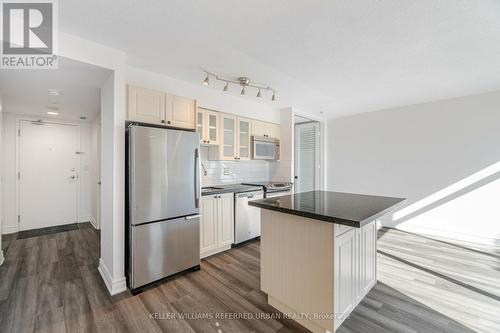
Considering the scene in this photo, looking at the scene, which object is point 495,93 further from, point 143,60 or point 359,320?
point 143,60

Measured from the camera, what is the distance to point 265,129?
4312 millimetres

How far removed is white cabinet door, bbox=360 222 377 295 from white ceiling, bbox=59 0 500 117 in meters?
1.75

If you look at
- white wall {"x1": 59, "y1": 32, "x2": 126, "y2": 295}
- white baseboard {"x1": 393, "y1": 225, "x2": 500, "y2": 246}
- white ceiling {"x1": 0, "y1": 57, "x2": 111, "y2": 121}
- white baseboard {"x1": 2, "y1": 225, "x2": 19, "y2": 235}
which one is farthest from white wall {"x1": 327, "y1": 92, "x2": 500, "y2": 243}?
white baseboard {"x1": 2, "y1": 225, "x2": 19, "y2": 235}

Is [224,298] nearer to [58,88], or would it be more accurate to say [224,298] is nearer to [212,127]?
[212,127]

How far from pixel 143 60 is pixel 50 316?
2.62m

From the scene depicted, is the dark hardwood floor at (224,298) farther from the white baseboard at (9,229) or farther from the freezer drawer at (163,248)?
the white baseboard at (9,229)

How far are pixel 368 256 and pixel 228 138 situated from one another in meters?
2.54

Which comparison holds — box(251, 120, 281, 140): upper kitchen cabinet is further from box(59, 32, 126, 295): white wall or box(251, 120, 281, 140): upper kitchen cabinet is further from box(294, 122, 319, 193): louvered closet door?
box(59, 32, 126, 295): white wall

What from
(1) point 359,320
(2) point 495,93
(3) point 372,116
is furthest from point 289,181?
(2) point 495,93

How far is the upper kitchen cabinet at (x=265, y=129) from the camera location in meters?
4.12

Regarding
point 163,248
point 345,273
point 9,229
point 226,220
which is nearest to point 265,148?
point 226,220

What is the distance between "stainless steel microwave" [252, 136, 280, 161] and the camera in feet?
13.3

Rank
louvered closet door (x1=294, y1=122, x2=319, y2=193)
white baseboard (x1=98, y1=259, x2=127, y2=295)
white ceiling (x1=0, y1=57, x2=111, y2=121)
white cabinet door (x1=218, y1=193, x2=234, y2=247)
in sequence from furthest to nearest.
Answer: louvered closet door (x1=294, y1=122, x2=319, y2=193), white cabinet door (x1=218, y1=193, x2=234, y2=247), white ceiling (x1=0, y1=57, x2=111, y2=121), white baseboard (x1=98, y1=259, x2=127, y2=295)

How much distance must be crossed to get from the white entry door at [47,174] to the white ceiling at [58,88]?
0.51 metres
